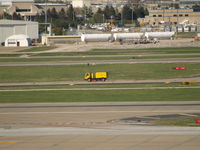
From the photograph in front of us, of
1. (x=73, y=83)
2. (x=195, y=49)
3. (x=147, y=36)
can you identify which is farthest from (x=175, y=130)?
(x=147, y=36)

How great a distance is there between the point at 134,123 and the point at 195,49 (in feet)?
216

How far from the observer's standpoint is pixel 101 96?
43.3m

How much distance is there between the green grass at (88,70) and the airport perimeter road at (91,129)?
19.3m

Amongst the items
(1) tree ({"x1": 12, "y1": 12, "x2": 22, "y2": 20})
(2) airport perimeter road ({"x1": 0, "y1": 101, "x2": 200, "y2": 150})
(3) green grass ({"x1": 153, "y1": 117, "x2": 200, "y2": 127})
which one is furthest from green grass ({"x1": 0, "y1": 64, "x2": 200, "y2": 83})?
(1) tree ({"x1": 12, "y1": 12, "x2": 22, "y2": 20})

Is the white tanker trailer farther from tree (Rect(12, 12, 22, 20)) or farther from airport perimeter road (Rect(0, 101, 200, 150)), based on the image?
tree (Rect(12, 12, 22, 20))

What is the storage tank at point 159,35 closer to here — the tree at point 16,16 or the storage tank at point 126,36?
the storage tank at point 126,36

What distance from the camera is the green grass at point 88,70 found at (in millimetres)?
57722

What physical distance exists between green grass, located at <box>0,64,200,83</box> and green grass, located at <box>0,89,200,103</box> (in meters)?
10.8

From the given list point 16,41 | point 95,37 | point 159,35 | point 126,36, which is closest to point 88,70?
point 95,37

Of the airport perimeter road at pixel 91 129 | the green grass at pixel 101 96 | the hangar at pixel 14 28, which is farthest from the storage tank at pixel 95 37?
the airport perimeter road at pixel 91 129

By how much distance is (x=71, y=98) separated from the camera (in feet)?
140

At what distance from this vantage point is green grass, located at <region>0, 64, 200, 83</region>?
57.7 m

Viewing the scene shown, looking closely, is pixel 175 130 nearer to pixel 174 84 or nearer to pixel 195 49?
pixel 174 84

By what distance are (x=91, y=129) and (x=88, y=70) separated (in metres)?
35.3
